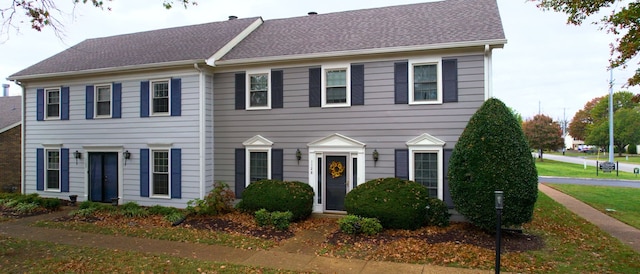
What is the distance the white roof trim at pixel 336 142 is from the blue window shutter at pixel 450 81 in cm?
259

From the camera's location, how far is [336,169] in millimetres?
10547

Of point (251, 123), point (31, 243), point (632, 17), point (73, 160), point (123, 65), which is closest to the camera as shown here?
point (31, 243)

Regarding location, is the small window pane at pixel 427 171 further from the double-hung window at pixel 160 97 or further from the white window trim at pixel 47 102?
the white window trim at pixel 47 102

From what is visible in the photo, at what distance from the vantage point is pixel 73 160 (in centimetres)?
1298

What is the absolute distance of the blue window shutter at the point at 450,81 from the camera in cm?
944

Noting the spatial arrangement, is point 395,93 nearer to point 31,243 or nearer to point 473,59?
point 473,59

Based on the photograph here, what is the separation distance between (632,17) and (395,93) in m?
5.78

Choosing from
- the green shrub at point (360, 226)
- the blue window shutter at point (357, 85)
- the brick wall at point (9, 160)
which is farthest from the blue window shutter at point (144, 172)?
the brick wall at point (9, 160)

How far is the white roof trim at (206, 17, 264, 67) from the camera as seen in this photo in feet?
36.7

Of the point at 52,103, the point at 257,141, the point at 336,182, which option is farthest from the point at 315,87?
the point at 52,103

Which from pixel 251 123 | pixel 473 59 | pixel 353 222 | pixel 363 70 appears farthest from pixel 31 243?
pixel 473 59

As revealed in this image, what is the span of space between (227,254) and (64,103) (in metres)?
10.3

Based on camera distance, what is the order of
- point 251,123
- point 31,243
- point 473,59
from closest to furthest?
point 31,243
point 473,59
point 251,123

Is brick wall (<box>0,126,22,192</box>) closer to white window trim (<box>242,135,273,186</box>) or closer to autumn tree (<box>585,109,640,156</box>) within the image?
white window trim (<box>242,135,273,186</box>)
